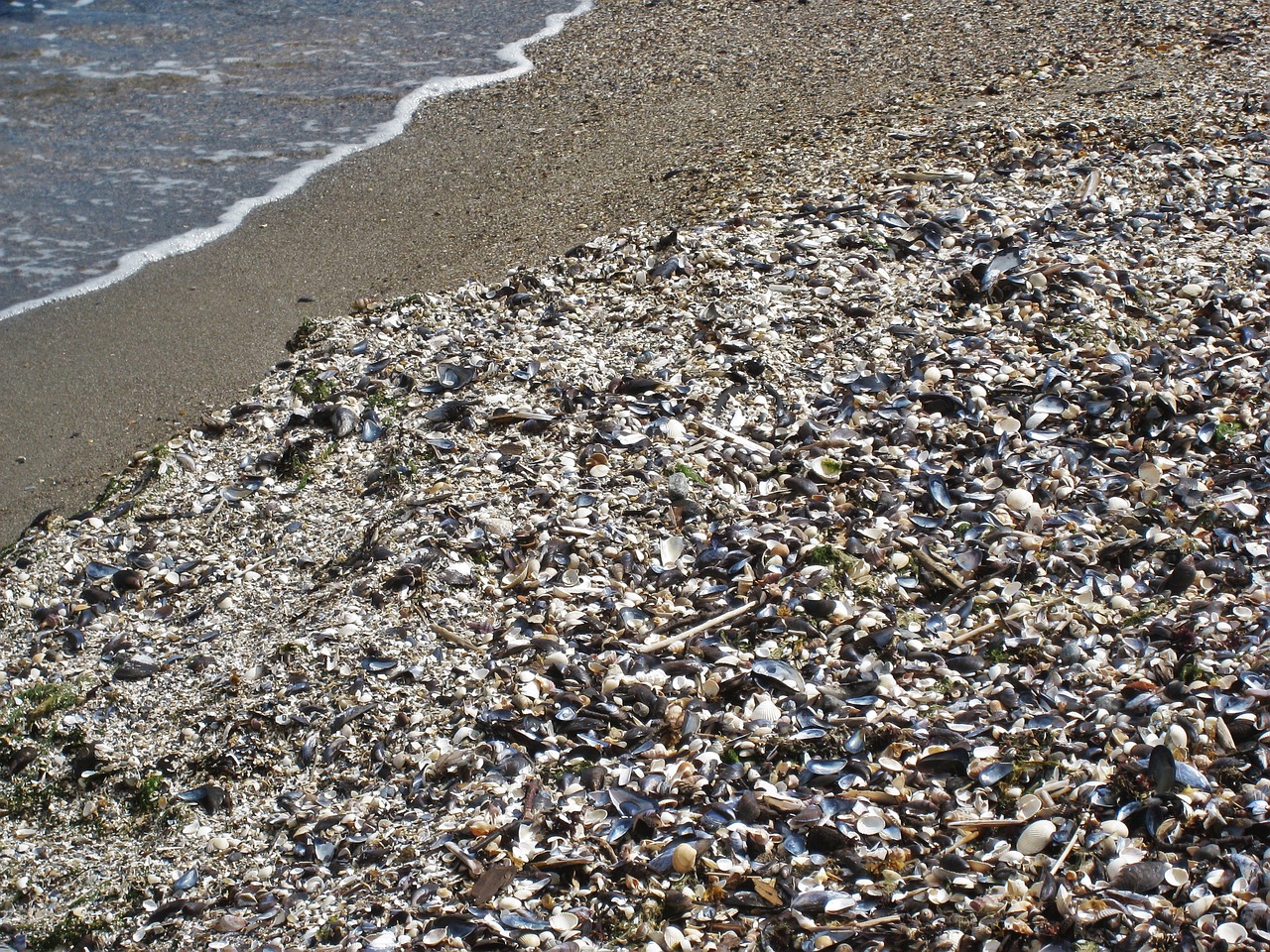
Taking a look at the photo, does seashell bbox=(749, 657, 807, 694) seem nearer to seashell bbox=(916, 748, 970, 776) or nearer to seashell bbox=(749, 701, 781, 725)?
seashell bbox=(749, 701, 781, 725)

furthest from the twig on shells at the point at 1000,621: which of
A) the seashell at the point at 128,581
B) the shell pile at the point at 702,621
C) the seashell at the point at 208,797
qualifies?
the seashell at the point at 128,581

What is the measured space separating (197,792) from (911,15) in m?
7.55

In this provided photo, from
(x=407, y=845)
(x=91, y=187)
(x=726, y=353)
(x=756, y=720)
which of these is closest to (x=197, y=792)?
(x=407, y=845)

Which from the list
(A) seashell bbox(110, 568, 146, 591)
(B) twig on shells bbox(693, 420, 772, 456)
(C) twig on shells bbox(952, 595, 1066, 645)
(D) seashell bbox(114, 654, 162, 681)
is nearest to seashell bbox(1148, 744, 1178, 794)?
(C) twig on shells bbox(952, 595, 1066, 645)

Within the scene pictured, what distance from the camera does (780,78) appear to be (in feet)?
24.4

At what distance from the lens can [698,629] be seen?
312cm

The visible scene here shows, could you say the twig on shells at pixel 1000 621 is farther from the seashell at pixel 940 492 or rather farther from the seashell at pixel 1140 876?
the seashell at pixel 1140 876

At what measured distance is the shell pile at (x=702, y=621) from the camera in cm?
247

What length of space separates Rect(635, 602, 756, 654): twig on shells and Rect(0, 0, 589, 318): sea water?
4363 mm

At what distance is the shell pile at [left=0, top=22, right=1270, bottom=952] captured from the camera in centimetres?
247

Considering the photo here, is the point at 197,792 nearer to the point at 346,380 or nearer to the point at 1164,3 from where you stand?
the point at 346,380

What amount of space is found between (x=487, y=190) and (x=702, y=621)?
4.00m

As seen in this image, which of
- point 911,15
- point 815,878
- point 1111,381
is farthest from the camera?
point 911,15

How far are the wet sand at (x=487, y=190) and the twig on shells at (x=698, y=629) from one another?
2623 millimetres
